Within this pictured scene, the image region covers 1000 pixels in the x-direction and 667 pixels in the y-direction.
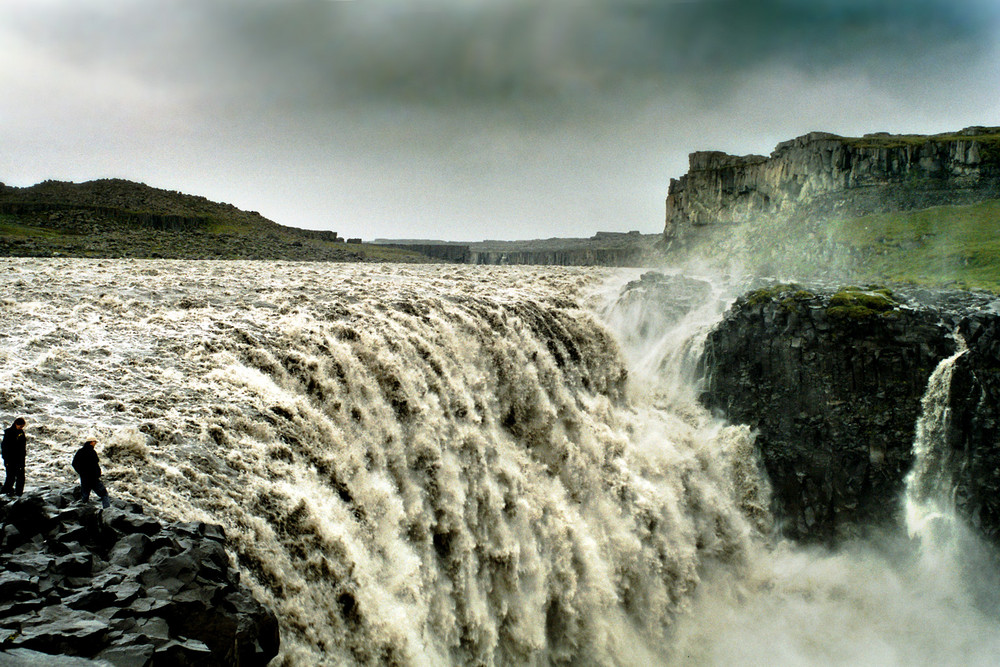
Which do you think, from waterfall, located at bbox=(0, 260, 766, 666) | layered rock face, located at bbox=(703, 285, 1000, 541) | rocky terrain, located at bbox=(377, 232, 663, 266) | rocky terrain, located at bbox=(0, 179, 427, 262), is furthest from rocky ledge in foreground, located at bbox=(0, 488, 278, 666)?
rocky terrain, located at bbox=(377, 232, 663, 266)

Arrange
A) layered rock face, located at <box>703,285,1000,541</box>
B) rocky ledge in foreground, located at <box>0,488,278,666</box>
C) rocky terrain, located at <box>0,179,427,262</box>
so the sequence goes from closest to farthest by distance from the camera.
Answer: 1. rocky ledge in foreground, located at <box>0,488,278,666</box>
2. layered rock face, located at <box>703,285,1000,541</box>
3. rocky terrain, located at <box>0,179,427,262</box>

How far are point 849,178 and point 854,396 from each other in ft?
243

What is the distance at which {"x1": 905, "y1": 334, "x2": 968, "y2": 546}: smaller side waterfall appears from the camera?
72.1 feet

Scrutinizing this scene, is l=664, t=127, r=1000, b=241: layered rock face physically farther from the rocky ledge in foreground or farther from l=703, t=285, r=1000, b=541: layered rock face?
the rocky ledge in foreground

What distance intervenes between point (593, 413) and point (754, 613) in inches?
328

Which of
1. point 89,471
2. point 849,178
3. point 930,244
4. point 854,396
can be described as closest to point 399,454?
point 89,471

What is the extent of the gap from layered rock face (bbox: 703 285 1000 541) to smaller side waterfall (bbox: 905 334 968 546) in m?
0.22

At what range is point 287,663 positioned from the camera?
363 inches

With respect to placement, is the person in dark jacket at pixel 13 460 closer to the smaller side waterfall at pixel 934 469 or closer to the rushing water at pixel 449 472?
the rushing water at pixel 449 472

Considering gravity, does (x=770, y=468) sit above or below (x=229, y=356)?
below

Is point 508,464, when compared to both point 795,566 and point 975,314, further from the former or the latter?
point 975,314

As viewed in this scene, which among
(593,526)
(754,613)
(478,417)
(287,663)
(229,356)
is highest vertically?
(229,356)

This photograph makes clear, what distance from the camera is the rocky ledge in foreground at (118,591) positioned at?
6.36 meters

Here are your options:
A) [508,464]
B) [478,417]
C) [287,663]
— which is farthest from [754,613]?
[287,663]
